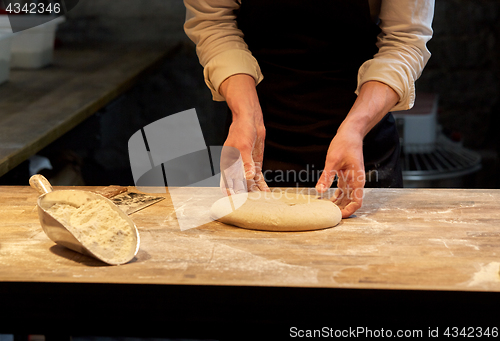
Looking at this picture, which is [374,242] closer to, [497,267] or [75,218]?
[497,267]

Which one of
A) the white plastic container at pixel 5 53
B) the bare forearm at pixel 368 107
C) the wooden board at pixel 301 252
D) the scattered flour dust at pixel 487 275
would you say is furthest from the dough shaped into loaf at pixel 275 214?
the white plastic container at pixel 5 53

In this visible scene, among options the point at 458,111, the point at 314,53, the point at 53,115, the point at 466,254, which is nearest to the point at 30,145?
the point at 53,115

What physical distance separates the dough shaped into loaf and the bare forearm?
7.4 inches

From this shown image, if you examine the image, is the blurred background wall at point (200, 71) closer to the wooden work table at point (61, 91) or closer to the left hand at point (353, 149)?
the wooden work table at point (61, 91)

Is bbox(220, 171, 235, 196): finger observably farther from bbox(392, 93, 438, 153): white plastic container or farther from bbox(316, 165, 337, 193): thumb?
bbox(392, 93, 438, 153): white plastic container

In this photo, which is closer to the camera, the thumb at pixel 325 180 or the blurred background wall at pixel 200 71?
the thumb at pixel 325 180

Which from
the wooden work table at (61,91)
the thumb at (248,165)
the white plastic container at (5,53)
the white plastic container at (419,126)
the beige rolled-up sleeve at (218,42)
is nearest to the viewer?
the thumb at (248,165)

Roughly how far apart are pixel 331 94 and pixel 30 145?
1006mm

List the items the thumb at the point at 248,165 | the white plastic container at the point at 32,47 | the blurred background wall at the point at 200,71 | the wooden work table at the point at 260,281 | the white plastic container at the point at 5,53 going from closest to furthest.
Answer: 1. the wooden work table at the point at 260,281
2. the thumb at the point at 248,165
3. the white plastic container at the point at 5,53
4. the white plastic container at the point at 32,47
5. the blurred background wall at the point at 200,71

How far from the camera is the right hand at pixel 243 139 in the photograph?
1.13 m

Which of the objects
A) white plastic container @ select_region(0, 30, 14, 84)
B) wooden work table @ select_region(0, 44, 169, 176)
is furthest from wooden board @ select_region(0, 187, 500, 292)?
white plastic container @ select_region(0, 30, 14, 84)

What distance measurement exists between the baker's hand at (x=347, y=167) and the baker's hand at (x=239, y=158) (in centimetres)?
17

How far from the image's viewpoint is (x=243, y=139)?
114 centimetres

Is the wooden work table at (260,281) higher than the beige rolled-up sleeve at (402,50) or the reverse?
the reverse
